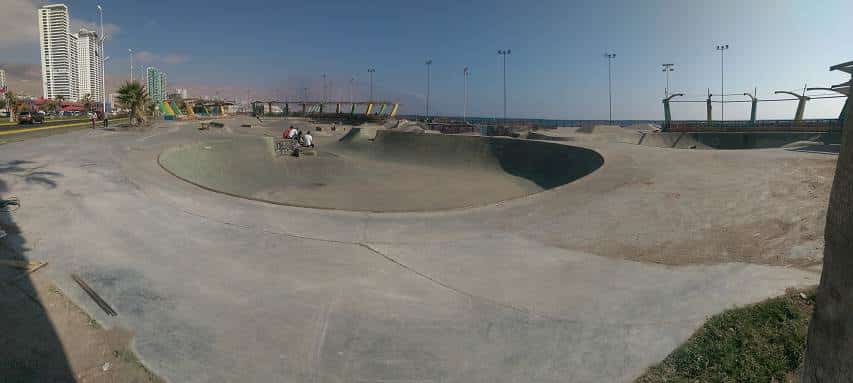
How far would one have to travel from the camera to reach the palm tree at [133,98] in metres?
38.9

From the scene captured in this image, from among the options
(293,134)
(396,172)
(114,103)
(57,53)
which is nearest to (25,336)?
(396,172)

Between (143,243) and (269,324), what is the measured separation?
409cm

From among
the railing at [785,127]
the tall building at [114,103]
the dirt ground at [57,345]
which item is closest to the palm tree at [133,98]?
the tall building at [114,103]

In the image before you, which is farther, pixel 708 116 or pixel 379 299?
pixel 708 116

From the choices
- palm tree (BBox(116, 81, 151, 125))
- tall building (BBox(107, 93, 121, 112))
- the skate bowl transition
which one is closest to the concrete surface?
the skate bowl transition

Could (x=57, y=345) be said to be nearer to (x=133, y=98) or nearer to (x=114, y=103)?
(x=133, y=98)

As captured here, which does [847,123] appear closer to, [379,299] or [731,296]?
[731,296]

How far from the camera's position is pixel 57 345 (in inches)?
169

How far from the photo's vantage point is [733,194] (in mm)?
10758

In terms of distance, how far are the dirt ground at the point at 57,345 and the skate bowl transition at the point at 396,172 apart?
7875 millimetres

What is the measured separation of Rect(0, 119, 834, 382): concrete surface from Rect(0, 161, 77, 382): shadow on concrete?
41 cm

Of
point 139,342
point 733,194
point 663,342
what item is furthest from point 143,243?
point 733,194

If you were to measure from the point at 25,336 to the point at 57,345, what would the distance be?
0.44 metres

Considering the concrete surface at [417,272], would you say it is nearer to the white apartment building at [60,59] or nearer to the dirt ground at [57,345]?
the dirt ground at [57,345]
